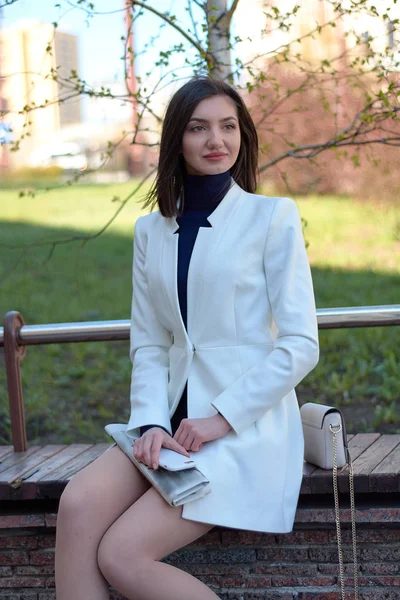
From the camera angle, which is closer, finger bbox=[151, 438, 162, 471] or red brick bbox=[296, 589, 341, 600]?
finger bbox=[151, 438, 162, 471]

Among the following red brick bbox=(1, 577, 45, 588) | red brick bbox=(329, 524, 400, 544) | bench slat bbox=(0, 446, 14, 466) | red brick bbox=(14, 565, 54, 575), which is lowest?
red brick bbox=(1, 577, 45, 588)

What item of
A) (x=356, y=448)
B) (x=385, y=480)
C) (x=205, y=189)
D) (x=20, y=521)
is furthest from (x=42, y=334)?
(x=385, y=480)

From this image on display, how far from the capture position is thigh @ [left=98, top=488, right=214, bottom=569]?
2.15m

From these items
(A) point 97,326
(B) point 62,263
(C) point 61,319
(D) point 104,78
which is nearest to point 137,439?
(A) point 97,326

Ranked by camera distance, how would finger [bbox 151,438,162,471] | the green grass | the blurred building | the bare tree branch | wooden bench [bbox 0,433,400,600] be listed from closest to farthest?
1. finger [bbox 151,438,162,471]
2. wooden bench [bbox 0,433,400,600]
3. the bare tree branch
4. the blurred building
5. the green grass

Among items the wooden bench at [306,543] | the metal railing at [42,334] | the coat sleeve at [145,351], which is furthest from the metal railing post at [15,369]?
→ the coat sleeve at [145,351]

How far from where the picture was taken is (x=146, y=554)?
7.11 ft

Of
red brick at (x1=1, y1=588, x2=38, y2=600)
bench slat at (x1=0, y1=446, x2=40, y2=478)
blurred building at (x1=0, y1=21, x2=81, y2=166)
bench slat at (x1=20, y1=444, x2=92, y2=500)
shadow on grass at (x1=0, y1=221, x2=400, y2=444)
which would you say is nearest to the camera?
bench slat at (x1=20, y1=444, x2=92, y2=500)

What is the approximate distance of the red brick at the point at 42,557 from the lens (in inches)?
110

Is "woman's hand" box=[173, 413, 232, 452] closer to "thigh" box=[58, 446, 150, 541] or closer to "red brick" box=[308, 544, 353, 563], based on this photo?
"thigh" box=[58, 446, 150, 541]

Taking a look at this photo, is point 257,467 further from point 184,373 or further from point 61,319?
point 61,319

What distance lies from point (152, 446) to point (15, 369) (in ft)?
3.09

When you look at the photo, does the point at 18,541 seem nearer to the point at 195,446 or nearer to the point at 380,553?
the point at 195,446

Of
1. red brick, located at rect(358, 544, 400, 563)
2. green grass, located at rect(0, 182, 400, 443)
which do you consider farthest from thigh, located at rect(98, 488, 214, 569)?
green grass, located at rect(0, 182, 400, 443)
